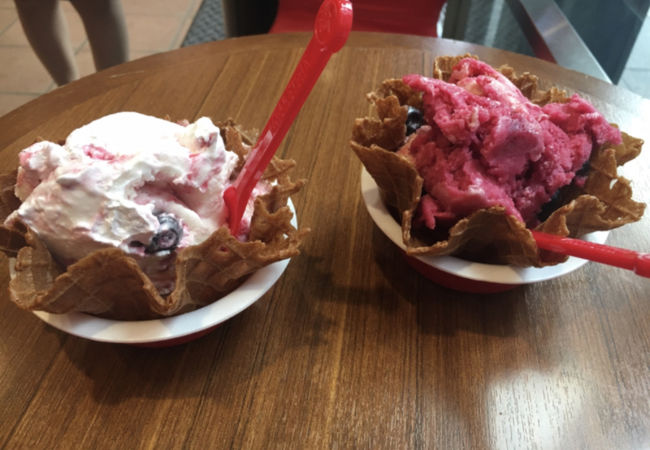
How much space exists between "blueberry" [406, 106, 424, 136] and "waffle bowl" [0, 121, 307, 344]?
11.1 inches

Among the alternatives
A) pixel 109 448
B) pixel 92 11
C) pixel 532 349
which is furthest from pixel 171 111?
pixel 92 11

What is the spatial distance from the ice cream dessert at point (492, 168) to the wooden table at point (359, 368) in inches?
4.8

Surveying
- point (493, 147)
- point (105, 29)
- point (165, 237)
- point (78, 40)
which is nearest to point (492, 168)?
point (493, 147)

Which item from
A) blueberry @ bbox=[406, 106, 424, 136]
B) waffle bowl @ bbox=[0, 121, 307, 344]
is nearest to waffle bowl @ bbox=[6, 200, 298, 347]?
waffle bowl @ bbox=[0, 121, 307, 344]

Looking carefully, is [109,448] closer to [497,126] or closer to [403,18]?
[497,126]

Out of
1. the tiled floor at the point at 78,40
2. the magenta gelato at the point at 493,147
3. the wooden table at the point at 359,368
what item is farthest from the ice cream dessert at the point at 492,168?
the tiled floor at the point at 78,40

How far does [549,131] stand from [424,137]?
0.19 m

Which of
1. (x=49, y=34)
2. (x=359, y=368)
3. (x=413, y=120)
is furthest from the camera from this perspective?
(x=49, y=34)

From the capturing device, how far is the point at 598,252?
2.06 ft

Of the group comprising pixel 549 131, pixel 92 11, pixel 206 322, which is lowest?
pixel 92 11

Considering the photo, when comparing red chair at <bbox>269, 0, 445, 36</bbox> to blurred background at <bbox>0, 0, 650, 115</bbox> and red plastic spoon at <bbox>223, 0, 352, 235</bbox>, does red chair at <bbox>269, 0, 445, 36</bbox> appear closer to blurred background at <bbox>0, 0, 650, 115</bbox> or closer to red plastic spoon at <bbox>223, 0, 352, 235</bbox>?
blurred background at <bbox>0, 0, 650, 115</bbox>

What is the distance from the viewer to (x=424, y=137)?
2.52 ft

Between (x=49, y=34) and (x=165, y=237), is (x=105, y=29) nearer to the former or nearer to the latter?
(x=49, y=34)

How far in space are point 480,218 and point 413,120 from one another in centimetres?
24
